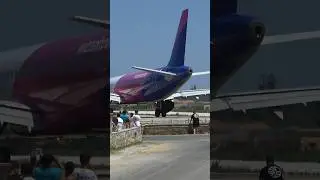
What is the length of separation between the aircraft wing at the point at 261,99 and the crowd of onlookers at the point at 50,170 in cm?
153

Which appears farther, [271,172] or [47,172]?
[271,172]

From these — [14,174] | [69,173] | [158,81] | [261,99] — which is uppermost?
[158,81]

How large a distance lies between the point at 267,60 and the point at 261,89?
32 cm

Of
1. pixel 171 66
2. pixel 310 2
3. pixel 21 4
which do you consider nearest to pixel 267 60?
pixel 310 2

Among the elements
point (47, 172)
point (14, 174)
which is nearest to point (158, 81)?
point (14, 174)

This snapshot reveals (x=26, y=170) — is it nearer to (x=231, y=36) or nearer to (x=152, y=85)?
(x=231, y=36)

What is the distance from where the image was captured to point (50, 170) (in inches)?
207

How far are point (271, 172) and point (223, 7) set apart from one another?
1836 mm

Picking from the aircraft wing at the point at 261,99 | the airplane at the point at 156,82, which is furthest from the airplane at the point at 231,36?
the airplane at the point at 156,82

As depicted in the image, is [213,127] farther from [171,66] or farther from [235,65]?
[171,66]

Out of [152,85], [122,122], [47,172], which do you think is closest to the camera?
[47,172]

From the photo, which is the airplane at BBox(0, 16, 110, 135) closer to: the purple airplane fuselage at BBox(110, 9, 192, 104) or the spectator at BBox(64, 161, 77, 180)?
the spectator at BBox(64, 161, 77, 180)

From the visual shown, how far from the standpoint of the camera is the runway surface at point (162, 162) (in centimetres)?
1003

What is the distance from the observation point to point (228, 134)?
629 centimetres
